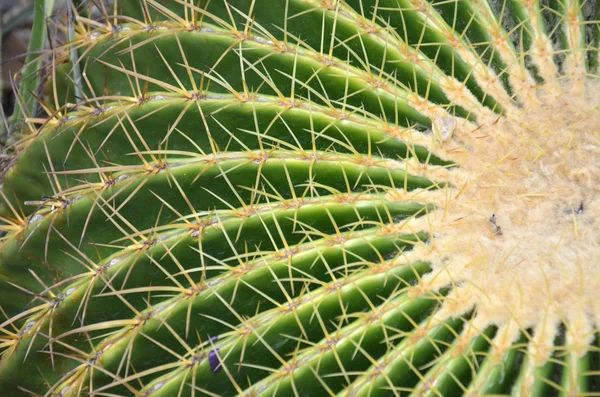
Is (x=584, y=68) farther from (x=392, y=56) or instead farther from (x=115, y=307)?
(x=115, y=307)

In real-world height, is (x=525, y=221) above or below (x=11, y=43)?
below

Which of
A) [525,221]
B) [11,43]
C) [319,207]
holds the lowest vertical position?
[525,221]

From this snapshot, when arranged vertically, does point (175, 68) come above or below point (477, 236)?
above

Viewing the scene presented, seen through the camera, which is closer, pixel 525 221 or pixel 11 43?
pixel 525 221

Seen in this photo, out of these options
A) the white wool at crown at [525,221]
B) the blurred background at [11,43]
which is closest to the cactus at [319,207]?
the white wool at crown at [525,221]

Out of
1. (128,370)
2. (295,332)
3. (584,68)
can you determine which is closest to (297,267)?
(295,332)

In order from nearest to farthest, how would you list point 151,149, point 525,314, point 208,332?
point 525,314 < point 208,332 < point 151,149

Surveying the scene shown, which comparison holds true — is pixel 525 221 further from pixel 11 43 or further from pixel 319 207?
pixel 11 43

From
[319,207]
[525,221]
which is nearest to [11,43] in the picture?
[319,207]

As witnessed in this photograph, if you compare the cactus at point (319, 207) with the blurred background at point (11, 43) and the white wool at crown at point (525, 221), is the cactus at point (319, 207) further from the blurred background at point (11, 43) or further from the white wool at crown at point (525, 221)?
the blurred background at point (11, 43)
